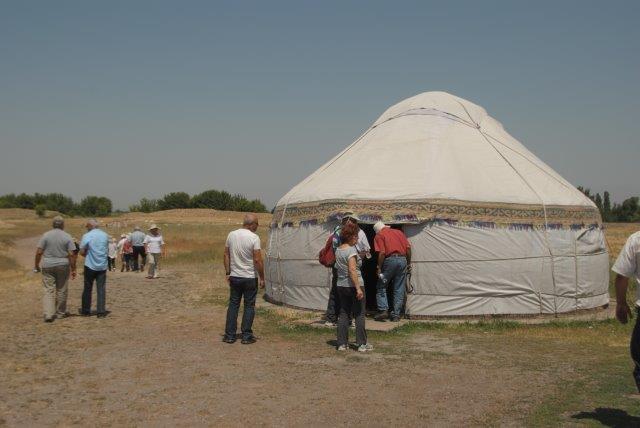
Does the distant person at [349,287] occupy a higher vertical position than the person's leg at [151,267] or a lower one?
higher

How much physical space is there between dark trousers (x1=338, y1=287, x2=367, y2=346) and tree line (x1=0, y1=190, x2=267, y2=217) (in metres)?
72.6

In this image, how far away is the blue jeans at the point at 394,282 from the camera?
9.37 m

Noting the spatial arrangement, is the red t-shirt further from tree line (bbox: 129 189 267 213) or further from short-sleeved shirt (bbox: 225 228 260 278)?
tree line (bbox: 129 189 267 213)

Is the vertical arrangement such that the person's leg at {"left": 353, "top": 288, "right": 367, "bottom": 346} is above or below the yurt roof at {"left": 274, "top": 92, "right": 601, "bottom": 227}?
below

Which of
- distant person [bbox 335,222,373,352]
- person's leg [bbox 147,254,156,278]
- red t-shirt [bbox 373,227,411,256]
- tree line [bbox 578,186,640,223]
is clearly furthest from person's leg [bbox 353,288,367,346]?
tree line [bbox 578,186,640,223]

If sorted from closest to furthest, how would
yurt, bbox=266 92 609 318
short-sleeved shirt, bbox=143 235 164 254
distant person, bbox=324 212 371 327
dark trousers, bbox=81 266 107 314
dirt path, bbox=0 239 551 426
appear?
dirt path, bbox=0 239 551 426 → distant person, bbox=324 212 371 327 → yurt, bbox=266 92 609 318 → dark trousers, bbox=81 266 107 314 → short-sleeved shirt, bbox=143 235 164 254

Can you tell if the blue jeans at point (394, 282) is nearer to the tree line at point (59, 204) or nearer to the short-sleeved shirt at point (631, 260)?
the short-sleeved shirt at point (631, 260)

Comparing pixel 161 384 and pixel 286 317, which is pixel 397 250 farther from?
pixel 161 384

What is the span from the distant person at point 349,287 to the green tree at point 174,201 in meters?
77.5

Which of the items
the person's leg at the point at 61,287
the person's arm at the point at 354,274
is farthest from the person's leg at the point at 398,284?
the person's leg at the point at 61,287

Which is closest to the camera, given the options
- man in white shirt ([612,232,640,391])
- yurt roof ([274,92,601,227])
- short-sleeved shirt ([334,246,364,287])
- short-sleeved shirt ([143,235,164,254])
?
man in white shirt ([612,232,640,391])

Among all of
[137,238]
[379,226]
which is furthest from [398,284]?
[137,238]

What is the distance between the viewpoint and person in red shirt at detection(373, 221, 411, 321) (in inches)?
369

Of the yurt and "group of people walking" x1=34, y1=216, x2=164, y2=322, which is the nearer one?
"group of people walking" x1=34, y1=216, x2=164, y2=322
